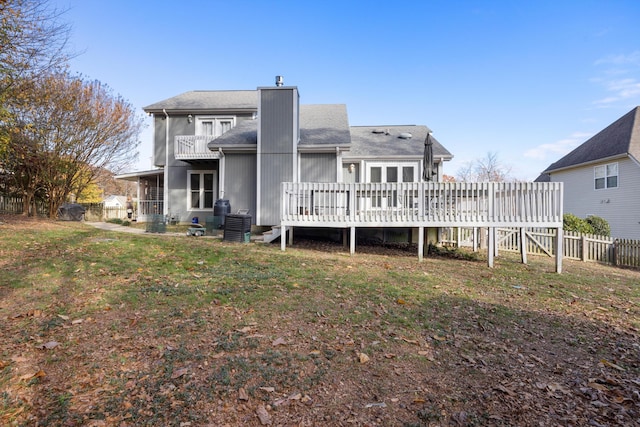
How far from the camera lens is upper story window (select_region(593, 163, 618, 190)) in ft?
59.1

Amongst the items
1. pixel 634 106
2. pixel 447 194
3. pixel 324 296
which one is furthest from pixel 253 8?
pixel 634 106

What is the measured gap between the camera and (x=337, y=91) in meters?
19.7

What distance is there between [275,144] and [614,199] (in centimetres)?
1970

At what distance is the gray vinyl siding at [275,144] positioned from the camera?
41.7ft

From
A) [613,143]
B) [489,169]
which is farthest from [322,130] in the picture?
[489,169]

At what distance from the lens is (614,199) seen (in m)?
18.0

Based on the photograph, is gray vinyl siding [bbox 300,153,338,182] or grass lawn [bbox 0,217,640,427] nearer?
grass lawn [bbox 0,217,640,427]

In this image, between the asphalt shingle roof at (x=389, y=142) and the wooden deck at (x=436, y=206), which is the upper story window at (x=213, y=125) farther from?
the wooden deck at (x=436, y=206)

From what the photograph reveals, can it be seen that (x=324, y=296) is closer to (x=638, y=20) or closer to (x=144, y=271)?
(x=144, y=271)

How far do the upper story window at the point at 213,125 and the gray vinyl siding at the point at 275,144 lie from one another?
15.1ft

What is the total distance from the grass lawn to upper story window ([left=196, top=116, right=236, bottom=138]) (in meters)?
11.6

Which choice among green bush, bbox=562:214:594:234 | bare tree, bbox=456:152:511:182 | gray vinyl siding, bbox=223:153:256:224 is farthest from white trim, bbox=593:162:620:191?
bare tree, bbox=456:152:511:182

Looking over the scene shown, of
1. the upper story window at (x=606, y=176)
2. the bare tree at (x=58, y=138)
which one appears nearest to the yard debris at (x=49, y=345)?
the bare tree at (x=58, y=138)

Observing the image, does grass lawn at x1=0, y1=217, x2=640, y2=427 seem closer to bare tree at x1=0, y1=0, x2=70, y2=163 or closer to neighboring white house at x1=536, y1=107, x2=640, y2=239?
bare tree at x1=0, y1=0, x2=70, y2=163
